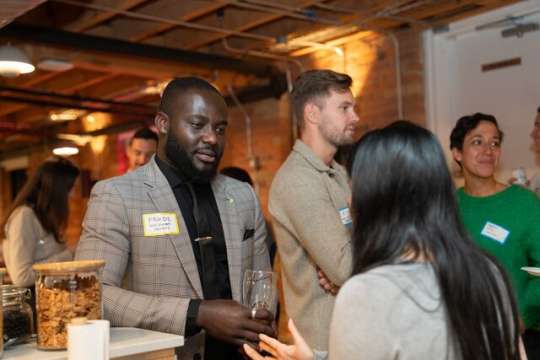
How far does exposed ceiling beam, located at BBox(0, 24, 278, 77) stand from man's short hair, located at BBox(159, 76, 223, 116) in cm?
282

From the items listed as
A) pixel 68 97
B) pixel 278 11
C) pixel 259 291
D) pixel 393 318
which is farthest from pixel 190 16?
pixel 393 318

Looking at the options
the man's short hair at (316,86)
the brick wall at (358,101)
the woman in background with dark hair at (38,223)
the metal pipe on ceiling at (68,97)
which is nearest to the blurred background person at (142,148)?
the woman in background with dark hair at (38,223)

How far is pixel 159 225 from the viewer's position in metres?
2.11

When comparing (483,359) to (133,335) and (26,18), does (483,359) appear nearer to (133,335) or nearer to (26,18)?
(133,335)

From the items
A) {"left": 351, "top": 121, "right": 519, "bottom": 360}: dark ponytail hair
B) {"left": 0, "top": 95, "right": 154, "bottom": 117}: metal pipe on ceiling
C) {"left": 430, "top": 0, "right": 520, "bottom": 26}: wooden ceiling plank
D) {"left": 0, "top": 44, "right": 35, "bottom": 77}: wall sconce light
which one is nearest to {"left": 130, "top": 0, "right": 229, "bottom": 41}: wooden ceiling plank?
{"left": 0, "top": 44, "right": 35, "bottom": 77}: wall sconce light

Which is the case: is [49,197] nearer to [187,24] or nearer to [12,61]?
[12,61]

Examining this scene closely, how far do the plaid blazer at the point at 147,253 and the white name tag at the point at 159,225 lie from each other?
0.01 metres

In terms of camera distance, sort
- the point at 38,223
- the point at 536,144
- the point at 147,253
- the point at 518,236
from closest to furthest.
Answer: the point at 147,253, the point at 518,236, the point at 536,144, the point at 38,223

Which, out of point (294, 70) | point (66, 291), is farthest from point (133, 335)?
point (294, 70)

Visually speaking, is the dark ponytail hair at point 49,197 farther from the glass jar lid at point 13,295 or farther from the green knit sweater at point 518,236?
the glass jar lid at point 13,295

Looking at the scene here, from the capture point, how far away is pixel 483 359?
1320mm

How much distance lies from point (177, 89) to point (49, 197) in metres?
2.35

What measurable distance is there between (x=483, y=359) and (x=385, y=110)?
171 inches

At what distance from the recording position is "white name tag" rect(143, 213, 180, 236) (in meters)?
2.10
